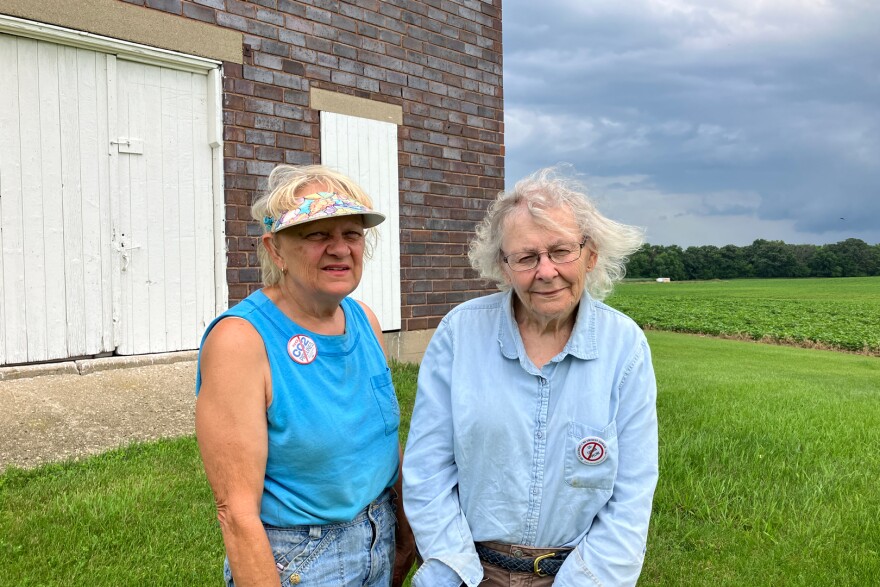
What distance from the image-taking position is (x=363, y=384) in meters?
2.12

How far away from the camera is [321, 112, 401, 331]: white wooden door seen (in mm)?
7918

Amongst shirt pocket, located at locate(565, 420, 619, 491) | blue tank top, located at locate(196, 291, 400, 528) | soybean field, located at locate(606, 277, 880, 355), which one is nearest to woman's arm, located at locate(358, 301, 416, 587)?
blue tank top, located at locate(196, 291, 400, 528)

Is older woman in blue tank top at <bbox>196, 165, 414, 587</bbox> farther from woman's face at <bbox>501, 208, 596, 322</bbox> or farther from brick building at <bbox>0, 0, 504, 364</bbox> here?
brick building at <bbox>0, 0, 504, 364</bbox>

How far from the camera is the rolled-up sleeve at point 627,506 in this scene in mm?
2055

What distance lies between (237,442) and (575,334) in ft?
3.37

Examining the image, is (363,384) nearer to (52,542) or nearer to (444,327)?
(444,327)

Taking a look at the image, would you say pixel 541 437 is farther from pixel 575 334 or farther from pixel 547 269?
pixel 547 269

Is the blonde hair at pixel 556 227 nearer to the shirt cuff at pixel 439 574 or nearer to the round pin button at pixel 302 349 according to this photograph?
the round pin button at pixel 302 349

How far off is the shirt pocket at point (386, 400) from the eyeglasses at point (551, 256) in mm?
541

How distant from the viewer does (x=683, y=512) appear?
434 centimetres

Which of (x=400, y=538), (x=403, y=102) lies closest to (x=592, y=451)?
(x=400, y=538)

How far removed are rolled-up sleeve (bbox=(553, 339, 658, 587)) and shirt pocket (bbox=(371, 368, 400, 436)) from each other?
661 mm

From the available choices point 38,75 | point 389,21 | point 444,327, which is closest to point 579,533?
point 444,327

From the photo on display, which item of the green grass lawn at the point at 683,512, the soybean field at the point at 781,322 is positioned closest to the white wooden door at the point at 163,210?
the green grass lawn at the point at 683,512
